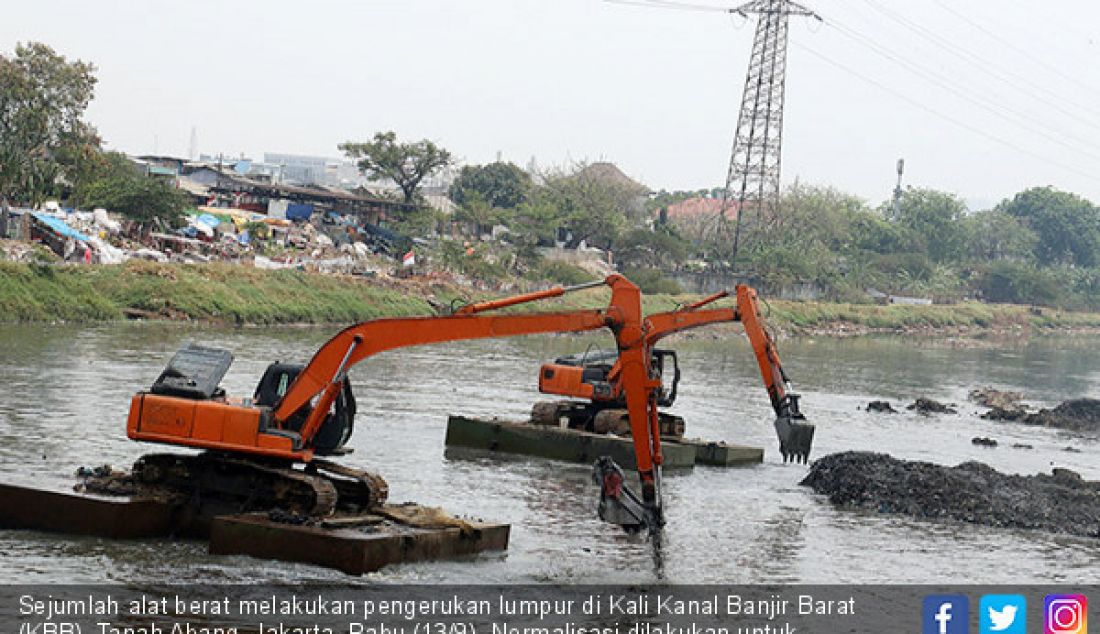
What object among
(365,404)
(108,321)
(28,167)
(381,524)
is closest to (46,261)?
(108,321)

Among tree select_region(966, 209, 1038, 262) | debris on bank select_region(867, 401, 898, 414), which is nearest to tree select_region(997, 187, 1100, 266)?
tree select_region(966, 209, 1038, 262)

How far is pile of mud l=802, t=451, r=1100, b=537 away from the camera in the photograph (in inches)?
1002

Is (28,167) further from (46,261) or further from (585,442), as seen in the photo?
(585,442)

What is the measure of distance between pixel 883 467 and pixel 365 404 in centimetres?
1297

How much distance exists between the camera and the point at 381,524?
58.3 ft

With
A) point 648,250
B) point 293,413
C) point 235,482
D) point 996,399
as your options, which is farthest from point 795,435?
point 648,250

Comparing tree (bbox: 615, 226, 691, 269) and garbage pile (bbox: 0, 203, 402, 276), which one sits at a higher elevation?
tree (bbox: 615, 226, 691, 269)

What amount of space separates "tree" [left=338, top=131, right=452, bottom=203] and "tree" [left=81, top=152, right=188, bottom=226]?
1231 inches

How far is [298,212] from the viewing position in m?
86.6

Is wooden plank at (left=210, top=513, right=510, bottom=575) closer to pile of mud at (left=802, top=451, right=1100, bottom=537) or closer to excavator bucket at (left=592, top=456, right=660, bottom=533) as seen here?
excavator bucket at (left=592, top=456, right=660, bottom=533)

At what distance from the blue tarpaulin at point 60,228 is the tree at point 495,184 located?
55.9 metres

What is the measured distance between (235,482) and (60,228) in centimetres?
4178

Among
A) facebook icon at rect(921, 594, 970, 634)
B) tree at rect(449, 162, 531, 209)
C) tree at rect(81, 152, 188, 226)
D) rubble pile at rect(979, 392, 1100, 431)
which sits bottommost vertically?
facebook icon at rect(921, 594, 970, 634)

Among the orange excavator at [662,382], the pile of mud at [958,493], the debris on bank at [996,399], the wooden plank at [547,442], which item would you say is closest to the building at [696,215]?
the debris on bank at [996,399]
